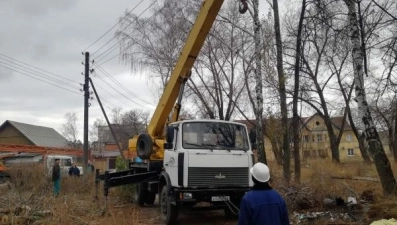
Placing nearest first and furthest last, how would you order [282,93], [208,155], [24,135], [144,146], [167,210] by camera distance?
[208,155] → [167,210] → [144,146] → [282,93] → [24,135]

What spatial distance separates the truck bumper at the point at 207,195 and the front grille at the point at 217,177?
5.2 inches

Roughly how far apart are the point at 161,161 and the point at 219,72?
55.7 feet

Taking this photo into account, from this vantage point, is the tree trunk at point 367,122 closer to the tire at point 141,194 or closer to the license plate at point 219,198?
the license plate at point 219,198

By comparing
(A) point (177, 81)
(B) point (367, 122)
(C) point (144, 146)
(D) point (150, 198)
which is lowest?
(D) point (150, 198)

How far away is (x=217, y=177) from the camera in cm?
973

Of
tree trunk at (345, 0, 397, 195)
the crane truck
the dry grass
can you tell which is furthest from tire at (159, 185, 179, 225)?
tree trunk at (345, 0, 397, 195)

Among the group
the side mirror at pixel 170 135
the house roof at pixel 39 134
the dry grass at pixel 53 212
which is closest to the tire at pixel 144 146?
the side mirror at pixel 170 135

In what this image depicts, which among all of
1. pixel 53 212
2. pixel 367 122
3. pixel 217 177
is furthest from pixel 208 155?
pixel 367 122

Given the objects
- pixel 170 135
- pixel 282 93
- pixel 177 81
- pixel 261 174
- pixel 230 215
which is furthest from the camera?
pixel 282 93

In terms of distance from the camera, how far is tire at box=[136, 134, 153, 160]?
11758mm

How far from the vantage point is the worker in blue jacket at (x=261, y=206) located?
4.13 meters

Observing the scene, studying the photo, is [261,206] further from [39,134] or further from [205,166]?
[39,134]

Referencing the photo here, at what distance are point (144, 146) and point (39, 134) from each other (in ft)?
187

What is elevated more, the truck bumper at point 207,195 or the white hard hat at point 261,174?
the white hard hat at point 261,174
